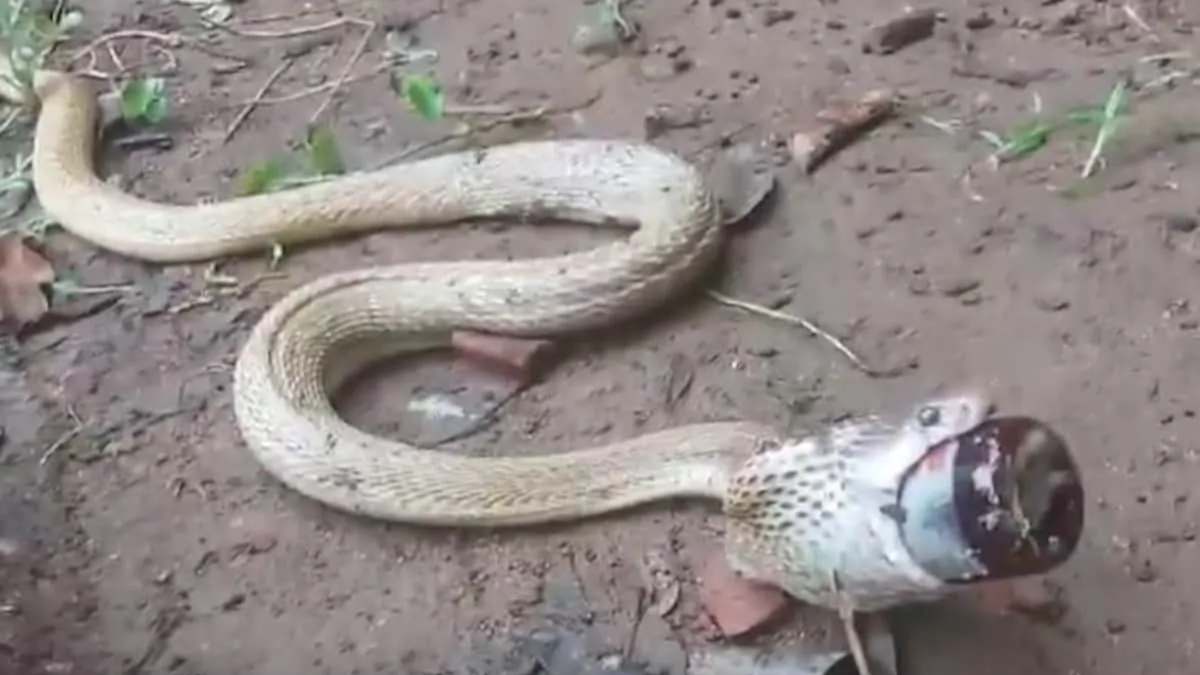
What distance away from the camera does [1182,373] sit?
100 inches

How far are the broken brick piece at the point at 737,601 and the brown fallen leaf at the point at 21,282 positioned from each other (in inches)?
54.8

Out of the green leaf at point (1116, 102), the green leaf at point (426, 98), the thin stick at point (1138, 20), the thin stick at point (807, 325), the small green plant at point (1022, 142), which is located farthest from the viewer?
the green leaf at point (426, 98)

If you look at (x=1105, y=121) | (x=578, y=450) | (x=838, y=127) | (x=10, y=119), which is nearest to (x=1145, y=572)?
(x=578, y=450)

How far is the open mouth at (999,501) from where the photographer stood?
5.83 ft

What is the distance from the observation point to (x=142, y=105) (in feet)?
12.0

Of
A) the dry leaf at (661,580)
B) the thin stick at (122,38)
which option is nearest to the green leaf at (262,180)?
the thin stick at (122,38)

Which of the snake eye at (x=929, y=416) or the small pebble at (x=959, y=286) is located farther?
the small pebble at (x=959, y=286)

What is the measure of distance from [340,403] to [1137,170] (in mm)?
1355

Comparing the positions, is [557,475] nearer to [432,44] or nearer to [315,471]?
[315,471]

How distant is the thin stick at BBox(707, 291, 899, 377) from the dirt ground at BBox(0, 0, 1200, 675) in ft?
0.05

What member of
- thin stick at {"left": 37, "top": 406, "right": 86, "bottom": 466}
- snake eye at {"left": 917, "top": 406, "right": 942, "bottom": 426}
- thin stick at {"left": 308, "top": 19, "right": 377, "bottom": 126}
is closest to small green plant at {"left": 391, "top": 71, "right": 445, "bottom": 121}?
thin stick at {"left": 308, "top": 19, "right": 377, "bottom": 126}

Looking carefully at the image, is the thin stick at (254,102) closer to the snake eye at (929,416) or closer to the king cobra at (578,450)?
the king cobra at (578,450)

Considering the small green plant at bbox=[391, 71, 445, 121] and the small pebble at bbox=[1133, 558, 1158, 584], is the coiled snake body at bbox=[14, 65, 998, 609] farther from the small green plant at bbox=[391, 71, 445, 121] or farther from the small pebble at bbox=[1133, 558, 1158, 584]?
the small pebble at bbox=[1133, 558, 1158, 584]

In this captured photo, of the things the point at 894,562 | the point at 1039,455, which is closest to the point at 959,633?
the point at 894,562
